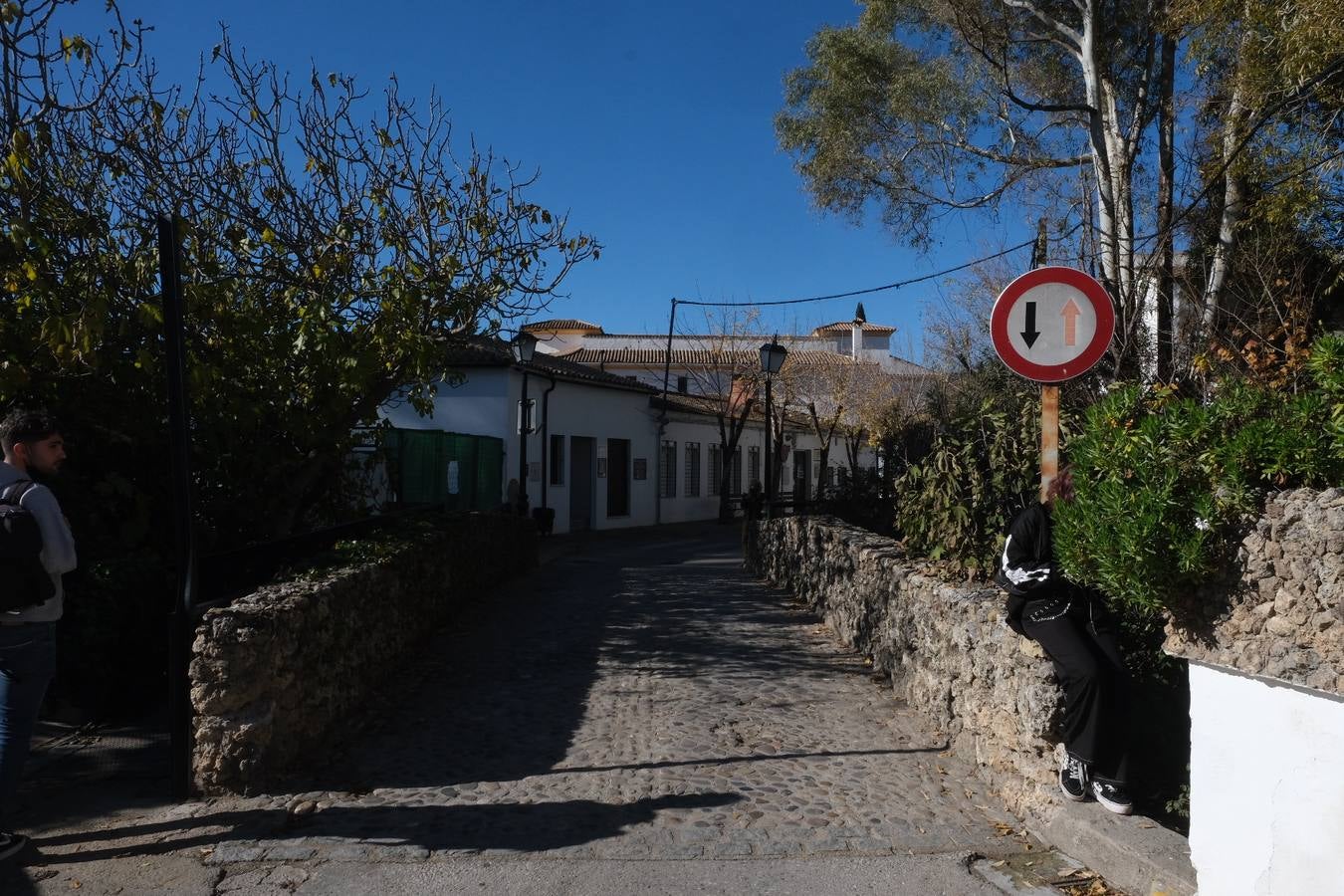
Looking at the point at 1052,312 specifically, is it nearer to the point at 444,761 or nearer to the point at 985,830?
the point at 985,830

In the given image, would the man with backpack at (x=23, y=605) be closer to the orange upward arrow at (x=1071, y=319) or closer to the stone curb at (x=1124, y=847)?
the stone curb at (x=1124, y=847)

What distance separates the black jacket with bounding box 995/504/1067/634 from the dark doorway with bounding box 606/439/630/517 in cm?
2212

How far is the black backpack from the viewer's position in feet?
12.5

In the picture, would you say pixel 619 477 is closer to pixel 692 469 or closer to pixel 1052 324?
pixel 692 469

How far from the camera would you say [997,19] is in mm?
13078

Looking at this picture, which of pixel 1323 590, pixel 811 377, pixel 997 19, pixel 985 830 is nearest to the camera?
pixel 1323 590

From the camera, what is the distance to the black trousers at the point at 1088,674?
4246 mm

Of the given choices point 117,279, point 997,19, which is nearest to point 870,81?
point 997,19

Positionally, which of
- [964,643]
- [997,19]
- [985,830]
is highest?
[997,19]

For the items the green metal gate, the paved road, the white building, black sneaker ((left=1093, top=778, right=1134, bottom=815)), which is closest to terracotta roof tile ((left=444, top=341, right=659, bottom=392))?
the white building

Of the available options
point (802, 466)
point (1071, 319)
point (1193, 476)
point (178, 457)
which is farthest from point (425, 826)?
point (802, 466)

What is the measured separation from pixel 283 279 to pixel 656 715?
449cm

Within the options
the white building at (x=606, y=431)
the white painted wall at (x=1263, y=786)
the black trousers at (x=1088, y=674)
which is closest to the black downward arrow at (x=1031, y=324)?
the black trousers at (x=1088, y=674)

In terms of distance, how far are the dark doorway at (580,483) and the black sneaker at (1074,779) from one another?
2097 cm
